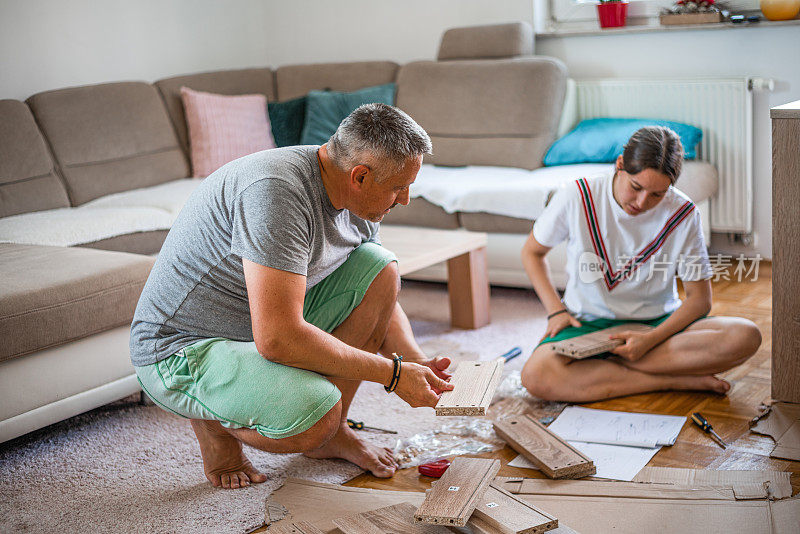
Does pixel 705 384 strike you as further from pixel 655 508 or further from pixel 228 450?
pixel 228 450

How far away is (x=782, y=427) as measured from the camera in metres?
2.11

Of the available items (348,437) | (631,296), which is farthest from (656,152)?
(348,437)

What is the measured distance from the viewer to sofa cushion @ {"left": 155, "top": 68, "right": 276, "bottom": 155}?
14.0ft

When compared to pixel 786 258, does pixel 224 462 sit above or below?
below

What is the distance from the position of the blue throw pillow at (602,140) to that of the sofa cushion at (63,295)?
1949mm

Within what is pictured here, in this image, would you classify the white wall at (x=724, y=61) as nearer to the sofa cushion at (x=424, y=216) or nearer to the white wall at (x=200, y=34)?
the white wall at (x=200, y=34)

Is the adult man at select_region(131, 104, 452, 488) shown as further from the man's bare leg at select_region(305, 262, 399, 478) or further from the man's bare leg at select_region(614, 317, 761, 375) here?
the man's bare leg at select_region(614, 317, 761, 375)

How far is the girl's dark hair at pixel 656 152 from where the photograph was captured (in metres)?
2.16

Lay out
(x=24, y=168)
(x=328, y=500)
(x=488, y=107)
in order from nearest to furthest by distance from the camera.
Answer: (x=328, y=500) < (x=24, y=168) < (x=488, y=107)

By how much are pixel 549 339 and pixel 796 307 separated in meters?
0.66

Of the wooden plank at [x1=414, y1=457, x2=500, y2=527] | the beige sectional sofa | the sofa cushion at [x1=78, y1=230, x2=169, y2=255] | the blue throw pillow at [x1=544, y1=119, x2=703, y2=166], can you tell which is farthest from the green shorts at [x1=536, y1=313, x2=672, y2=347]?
the sofa cushion at [x1=78, y1=230, x2=169, y2=255]

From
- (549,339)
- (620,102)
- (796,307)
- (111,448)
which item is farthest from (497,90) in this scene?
(111,448)

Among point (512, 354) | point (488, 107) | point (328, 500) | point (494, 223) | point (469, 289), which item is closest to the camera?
point (328, 500)

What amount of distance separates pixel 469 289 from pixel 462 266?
0.29ft
